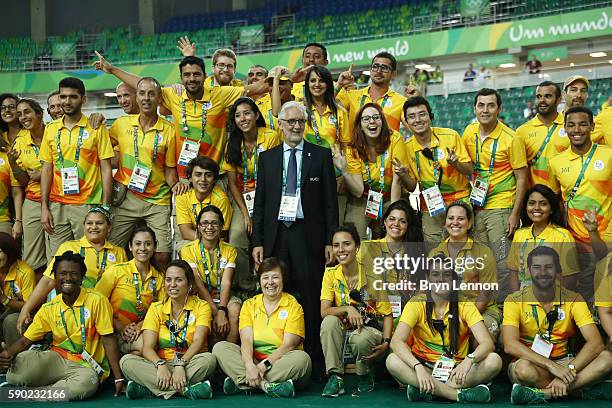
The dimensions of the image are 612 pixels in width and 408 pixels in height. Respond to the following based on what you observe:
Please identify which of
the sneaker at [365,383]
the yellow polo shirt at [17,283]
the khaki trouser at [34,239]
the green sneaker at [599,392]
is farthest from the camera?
the khaki trouser at [34,239]

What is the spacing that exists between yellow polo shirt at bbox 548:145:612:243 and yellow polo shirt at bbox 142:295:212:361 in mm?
2666

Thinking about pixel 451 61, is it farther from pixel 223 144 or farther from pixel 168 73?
pixel 223 144

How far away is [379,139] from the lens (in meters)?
6.36

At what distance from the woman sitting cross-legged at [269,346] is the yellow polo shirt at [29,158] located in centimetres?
233

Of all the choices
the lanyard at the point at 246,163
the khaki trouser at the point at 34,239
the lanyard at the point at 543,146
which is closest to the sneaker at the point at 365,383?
the lanyard at the point at 246,163

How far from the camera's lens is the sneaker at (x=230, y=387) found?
221 inches

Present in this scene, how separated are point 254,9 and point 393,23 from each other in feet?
18.3

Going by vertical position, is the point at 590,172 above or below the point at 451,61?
below

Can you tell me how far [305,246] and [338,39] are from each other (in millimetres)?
19349

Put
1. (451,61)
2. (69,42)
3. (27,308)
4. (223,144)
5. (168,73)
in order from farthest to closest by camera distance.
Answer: (69,42)
(168,73)
(451,61)
(223,144)
(27,308)

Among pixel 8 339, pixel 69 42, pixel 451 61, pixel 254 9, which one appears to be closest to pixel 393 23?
pixel 451 61

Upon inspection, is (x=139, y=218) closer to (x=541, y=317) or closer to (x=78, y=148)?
(x=78, y=148)

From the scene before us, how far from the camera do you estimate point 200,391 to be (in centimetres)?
548

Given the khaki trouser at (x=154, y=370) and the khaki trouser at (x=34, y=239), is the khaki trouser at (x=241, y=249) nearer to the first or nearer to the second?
the khaki trouser at (x=154, y=370)
